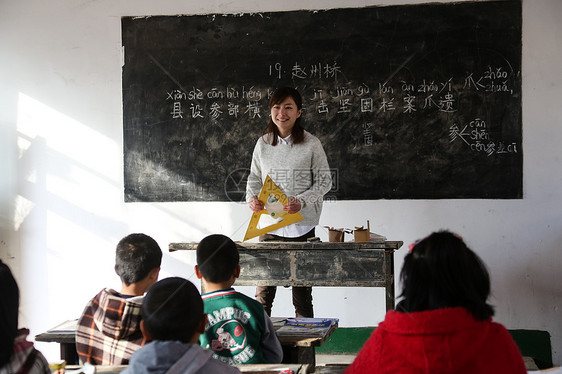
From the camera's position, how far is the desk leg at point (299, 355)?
2506 millimetres

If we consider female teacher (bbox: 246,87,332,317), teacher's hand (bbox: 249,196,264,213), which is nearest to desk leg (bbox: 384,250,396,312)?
female teacher (bbox: 246,87,332,317)

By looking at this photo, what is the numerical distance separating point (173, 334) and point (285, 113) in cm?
238

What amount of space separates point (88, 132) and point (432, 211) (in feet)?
8.58

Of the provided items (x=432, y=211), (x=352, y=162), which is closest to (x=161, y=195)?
(x=352, y=162)

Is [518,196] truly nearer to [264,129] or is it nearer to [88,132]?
[264,129]

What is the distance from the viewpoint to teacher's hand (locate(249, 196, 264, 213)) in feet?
12.4

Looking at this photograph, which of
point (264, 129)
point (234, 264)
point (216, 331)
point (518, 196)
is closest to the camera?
point (216, 331)

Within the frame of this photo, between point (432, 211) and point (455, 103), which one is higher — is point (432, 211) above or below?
below

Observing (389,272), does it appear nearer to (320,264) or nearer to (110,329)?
(320,264)

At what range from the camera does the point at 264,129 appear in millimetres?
4758

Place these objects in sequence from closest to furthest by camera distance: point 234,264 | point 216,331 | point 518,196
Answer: point 216,331 → point 234,264 → point 518,196

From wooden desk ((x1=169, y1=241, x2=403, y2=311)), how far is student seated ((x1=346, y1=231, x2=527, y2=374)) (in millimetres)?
A: 1925

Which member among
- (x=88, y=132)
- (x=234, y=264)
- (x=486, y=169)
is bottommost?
(x=234, y=264)

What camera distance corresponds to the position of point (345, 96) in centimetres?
462
